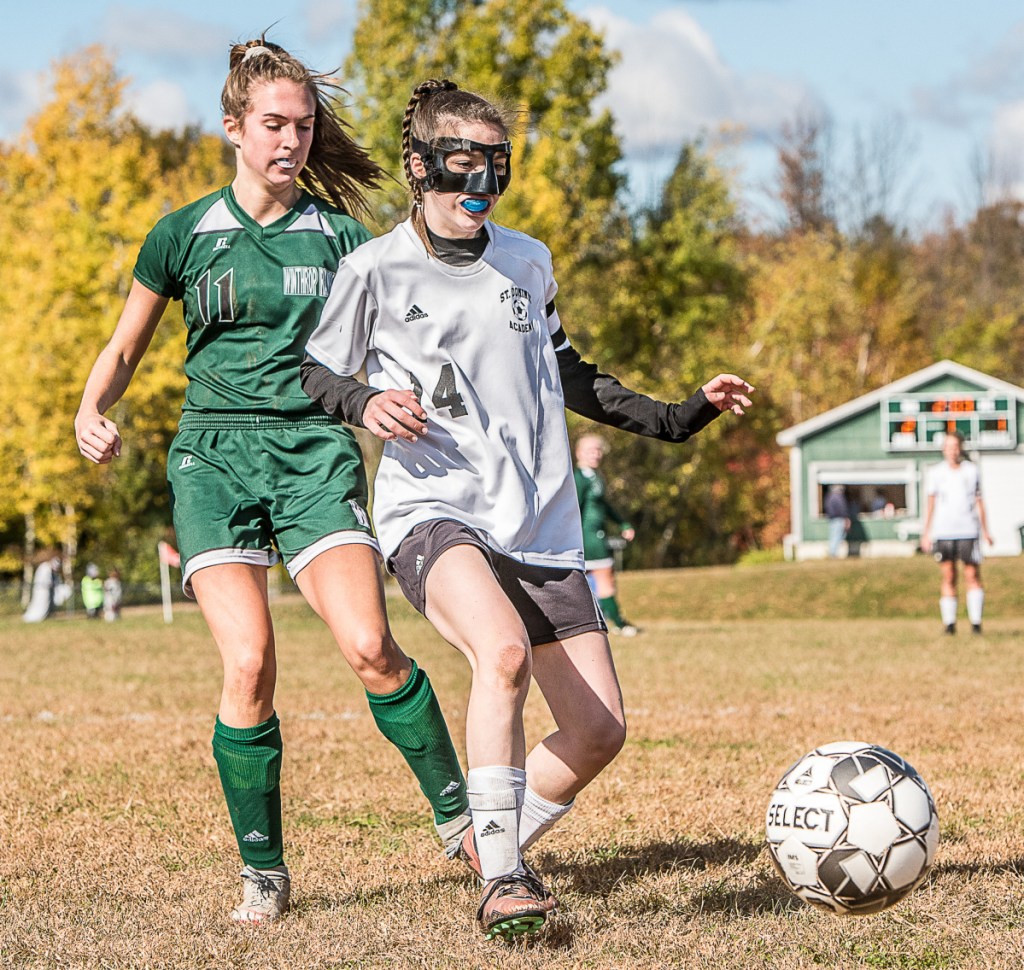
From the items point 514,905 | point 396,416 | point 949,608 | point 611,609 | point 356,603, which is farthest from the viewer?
point 611,609

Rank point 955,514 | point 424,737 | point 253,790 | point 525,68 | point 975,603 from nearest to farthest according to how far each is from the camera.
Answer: point 253,790 < point 424,737 < point 955,514 < point 975,603 < point 525,68

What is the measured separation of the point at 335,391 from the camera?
3.93m

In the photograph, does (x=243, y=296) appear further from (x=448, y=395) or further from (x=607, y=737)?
(x=607, y=737)

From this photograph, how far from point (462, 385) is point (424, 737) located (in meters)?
1.19

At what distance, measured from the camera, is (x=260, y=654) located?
423 centimetres

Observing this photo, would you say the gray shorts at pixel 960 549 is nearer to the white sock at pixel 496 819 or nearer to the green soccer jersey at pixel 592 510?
the green soccer jersey at pixel 592 510

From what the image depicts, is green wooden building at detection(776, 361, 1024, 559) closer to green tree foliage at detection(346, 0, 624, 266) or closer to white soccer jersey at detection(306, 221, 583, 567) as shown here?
green tree foliage at detection(346, 0, 624, 266)

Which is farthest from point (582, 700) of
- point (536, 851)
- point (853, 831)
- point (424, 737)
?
point (536, 851)

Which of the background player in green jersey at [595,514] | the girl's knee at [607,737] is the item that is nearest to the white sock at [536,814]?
the girl's knee at [607,737]

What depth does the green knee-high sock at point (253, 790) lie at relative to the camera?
4.32m

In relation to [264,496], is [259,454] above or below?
above

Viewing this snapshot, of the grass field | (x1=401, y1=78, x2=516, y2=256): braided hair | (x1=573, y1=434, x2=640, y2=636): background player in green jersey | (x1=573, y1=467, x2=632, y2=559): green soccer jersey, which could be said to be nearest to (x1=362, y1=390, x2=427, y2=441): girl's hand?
(x1=401, y1=78, x2=516, y2=256): braided hair

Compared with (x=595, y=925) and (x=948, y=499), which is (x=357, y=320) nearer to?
(x=595, y=925)

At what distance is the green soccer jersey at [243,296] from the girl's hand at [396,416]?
703mm
